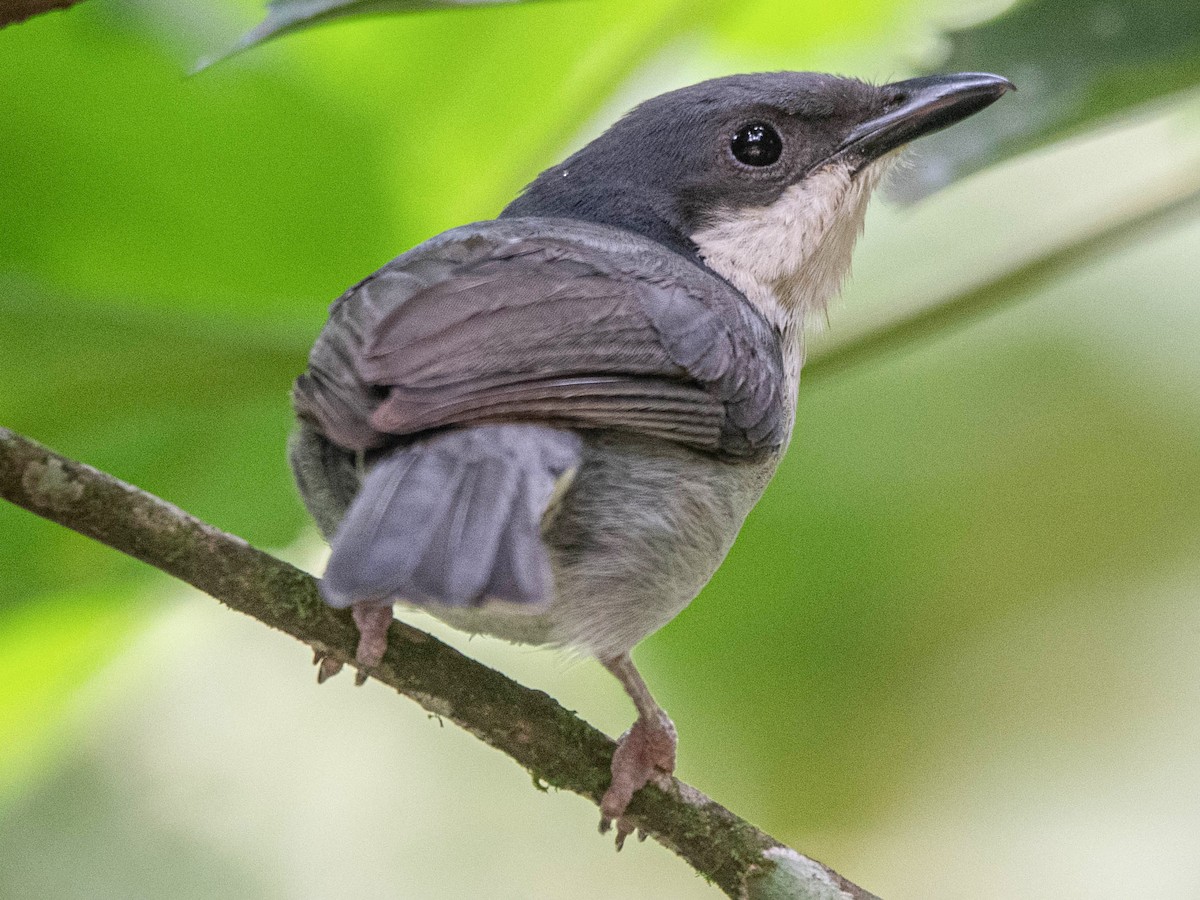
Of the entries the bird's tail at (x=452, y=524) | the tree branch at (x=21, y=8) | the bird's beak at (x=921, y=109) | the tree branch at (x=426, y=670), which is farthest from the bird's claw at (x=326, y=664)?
the bird's beak at (x=921, y=109)

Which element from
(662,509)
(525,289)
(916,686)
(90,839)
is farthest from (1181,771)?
(90,839)

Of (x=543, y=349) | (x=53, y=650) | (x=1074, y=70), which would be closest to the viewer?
(x=543, y=349)

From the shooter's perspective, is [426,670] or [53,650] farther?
[53,650]

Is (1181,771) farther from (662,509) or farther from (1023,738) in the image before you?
(662,509)

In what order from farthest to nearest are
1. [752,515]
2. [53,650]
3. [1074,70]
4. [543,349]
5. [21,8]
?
[752,515]
[53,650]
[1074,70]
[543,349]
[21,8]

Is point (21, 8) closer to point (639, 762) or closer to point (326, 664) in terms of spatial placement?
point (326, 664)

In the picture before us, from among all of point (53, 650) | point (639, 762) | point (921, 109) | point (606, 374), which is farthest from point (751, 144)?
point (53, 650)

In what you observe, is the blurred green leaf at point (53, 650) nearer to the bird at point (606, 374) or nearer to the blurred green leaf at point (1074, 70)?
the bird at point (606, 374)
